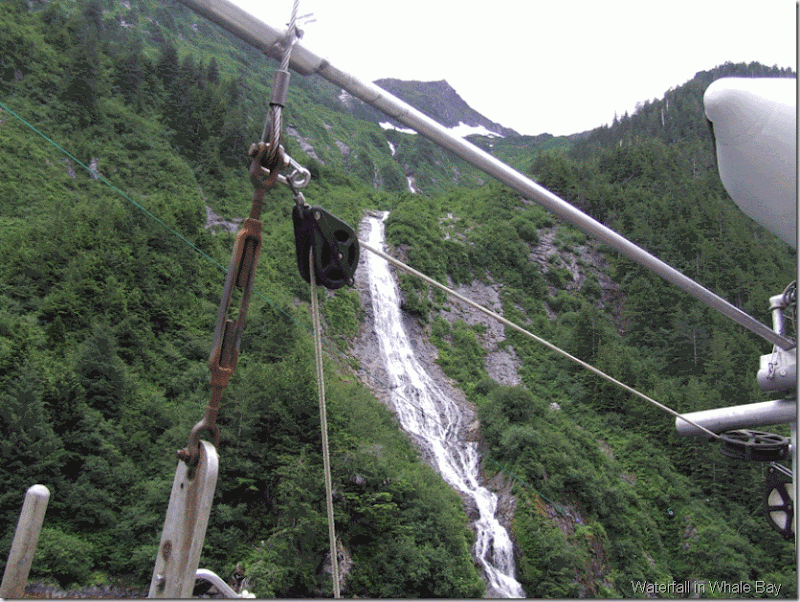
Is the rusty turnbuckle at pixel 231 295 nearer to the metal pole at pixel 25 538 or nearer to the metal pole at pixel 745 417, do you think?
the metal pole at pixel 25 538

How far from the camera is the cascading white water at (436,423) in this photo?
14320mm

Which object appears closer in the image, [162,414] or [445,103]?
[162,414]

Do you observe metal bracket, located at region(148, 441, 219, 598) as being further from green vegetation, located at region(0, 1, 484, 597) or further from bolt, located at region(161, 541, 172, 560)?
green vegetation, located at region(0, 1, 484, 597)

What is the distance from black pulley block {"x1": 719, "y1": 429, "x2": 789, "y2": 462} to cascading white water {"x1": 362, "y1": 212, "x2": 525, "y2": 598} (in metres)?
11.9

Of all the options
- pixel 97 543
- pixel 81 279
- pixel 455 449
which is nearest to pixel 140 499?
pixel 97 543

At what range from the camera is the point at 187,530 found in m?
1.64

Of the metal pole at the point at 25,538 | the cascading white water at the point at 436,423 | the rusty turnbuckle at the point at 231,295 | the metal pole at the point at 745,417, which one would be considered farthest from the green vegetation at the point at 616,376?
the rusty turnbuckle at the point at 231,295

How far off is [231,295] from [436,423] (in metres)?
18.4

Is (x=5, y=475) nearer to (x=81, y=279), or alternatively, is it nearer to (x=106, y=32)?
(x=81, y=279)

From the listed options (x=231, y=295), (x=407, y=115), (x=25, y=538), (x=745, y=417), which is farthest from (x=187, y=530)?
(x=745, y=417)

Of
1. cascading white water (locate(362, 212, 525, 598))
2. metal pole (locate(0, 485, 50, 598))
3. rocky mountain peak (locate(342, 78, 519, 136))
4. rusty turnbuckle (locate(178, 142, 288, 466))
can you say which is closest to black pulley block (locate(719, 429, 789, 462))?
rusty turnbuckle (locate(178, 142, 288, 466))

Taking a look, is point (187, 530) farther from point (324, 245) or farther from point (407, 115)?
point (407, 115)

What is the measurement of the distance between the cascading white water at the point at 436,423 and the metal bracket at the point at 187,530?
13.4 meters

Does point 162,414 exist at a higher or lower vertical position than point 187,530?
lower
